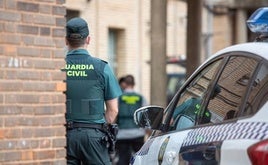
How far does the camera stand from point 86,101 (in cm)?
592

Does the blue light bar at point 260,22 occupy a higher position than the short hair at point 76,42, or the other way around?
the blue light bar at point 260,22

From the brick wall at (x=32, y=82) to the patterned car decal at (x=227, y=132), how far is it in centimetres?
163

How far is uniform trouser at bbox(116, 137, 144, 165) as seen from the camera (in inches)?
451

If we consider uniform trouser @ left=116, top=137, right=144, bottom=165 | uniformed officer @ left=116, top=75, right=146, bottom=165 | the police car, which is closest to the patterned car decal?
the police car

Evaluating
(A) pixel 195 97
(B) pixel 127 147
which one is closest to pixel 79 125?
(A) pixel 195 97

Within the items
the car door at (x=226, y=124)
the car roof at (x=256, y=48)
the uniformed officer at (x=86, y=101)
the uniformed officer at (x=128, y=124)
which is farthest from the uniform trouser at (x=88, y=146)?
the uniformed officer at (x=128, y=124)

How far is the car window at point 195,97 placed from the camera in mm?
4984

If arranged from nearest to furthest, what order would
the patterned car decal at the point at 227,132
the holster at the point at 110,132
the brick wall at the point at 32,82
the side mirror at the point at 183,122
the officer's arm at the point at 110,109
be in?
1. the patterned car decal at the point at 227,132
2. the side mirror at the point at 183,122
3. the brick wall at the point at 32,82
4. the holster at the point at 110,132
5. the officer's arm at the point at 110,109

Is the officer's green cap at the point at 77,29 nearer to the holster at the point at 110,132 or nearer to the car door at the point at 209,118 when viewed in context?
the holster at the point at 110,132

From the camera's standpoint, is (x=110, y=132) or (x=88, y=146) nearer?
(x=88, y=146)

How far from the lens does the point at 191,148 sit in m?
4.62

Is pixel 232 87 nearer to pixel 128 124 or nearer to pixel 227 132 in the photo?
pixel 227 132

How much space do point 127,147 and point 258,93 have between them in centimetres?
727

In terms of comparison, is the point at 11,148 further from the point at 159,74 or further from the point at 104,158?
the point at 159,74
